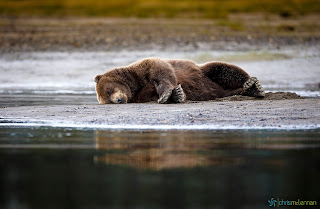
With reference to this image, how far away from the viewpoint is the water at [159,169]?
13.0ft

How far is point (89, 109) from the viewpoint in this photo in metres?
9.18

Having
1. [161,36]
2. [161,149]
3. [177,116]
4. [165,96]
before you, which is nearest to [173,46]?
[161,36]

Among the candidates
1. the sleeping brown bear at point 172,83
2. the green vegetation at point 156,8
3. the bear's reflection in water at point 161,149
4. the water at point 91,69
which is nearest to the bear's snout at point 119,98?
the sleeping brown bear at point 172,83

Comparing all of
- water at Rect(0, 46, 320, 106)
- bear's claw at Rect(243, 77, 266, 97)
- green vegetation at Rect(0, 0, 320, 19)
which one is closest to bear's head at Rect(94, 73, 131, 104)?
water at Rect(0, 46, 320, 106)

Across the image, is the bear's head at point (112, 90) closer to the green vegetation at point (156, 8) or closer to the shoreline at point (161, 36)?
the shoreline at point (161, 36)

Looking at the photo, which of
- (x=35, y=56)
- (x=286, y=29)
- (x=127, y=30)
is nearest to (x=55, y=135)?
(x=35, y=56)

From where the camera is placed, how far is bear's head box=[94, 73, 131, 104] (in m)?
10.3

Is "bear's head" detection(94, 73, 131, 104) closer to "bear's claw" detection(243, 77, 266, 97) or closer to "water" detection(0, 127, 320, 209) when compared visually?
"bear's claw" detection(243, 77, 266, 97)

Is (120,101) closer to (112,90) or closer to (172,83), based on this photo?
(112,90)

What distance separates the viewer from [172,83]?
1032 centimetres

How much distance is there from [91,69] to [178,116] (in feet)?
33.5

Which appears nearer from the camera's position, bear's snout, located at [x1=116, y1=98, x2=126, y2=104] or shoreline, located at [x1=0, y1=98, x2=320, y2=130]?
shoreline, located at [x1=0, y1=98, x2=320, y2=130]

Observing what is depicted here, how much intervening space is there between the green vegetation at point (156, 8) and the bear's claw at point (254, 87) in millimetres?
28512

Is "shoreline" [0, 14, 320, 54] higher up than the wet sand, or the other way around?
"shoreline" [0, 14, 320, 54]
